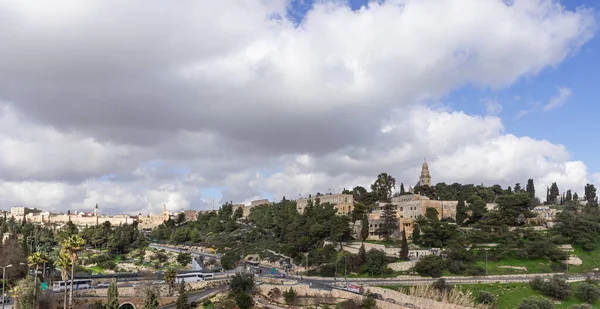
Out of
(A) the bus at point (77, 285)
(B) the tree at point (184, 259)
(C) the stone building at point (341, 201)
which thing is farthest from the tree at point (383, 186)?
(A) the bus at point (77, 285)

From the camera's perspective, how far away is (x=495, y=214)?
9062 cm

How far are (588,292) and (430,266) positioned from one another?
20642 millimetres

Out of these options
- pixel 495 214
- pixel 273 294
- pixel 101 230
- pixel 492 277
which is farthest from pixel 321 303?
pixel 101 230

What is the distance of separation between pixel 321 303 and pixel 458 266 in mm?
24230

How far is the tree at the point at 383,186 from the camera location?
13300 cm

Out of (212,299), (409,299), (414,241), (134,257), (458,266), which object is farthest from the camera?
(134,257)

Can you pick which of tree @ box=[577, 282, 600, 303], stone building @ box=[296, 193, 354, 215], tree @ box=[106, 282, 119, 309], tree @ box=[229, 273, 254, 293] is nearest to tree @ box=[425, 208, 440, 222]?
stone building @ box=[296, 193, 354, 215]

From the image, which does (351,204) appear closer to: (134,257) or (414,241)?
(414,241)

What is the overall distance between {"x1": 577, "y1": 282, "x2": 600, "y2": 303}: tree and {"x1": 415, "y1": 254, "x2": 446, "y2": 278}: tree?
18450 mm

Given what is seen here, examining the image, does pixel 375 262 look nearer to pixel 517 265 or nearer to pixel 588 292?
pixel 517 265

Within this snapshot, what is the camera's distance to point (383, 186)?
133875 mm

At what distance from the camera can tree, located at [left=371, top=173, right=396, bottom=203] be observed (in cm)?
13300

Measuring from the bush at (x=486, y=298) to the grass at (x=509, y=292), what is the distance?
108 centimetres

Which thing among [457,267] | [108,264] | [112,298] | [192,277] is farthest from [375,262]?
[108,264]
